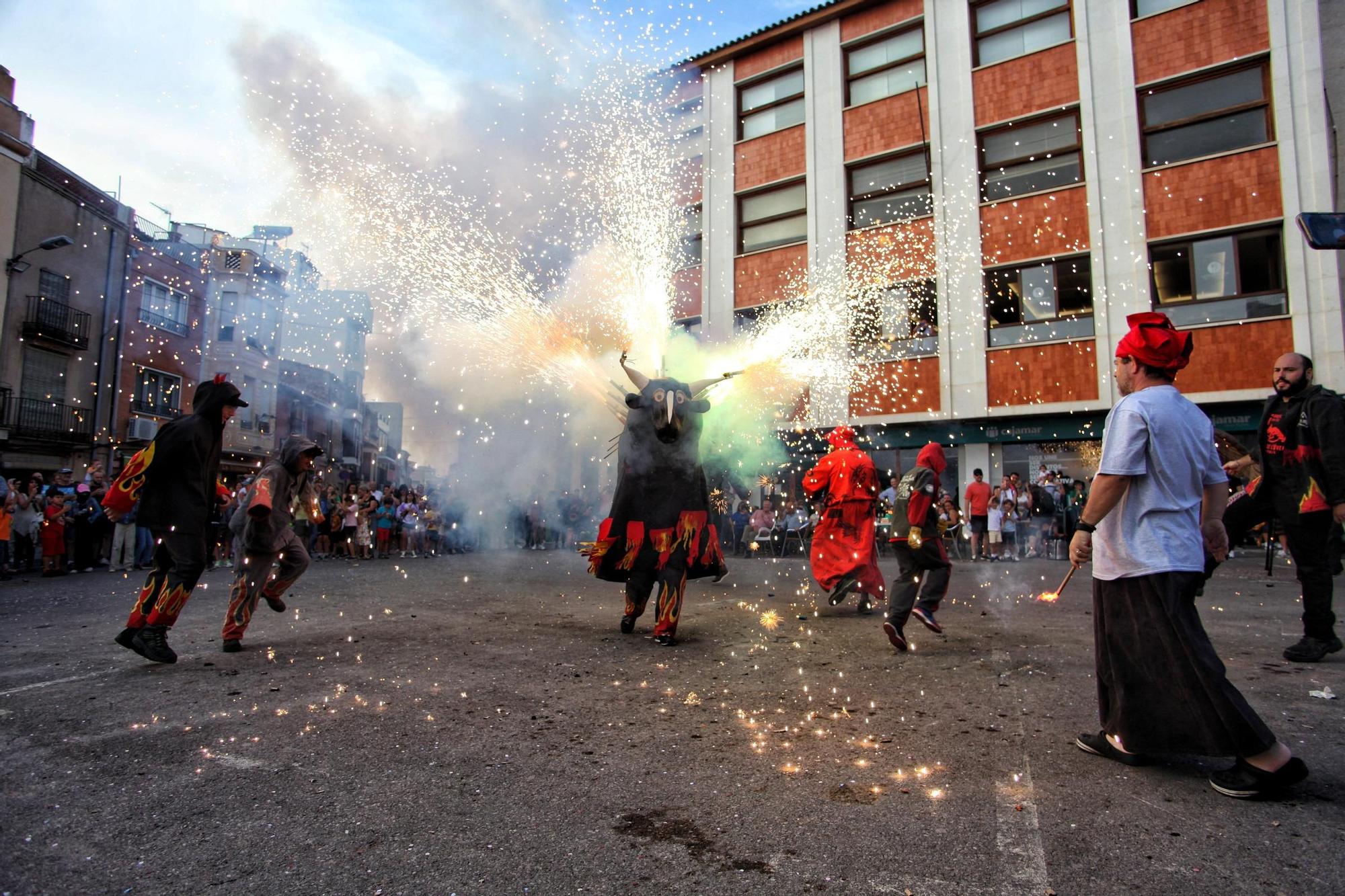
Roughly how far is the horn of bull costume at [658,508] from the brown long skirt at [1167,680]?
3285mm

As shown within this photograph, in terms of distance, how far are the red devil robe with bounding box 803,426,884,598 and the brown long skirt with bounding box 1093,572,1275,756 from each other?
14.2 ft

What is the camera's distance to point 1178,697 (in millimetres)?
2793

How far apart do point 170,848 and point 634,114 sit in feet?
39.5

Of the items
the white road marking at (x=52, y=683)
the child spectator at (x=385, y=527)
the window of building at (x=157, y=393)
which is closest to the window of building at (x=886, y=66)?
the child spectator at (x=385, y=527)

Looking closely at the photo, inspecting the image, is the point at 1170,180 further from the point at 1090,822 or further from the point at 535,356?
the point at 1090,822

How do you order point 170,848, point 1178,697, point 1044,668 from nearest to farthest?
1. point 170,848
2. point 1178,697
3. point 1044,668

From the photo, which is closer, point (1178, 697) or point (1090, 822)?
point (1090, 822)

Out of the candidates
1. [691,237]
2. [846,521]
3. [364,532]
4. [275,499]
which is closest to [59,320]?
[364,532]

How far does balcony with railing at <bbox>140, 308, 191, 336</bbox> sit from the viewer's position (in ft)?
81.4

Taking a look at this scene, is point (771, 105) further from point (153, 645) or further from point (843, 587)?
point (153, 645)

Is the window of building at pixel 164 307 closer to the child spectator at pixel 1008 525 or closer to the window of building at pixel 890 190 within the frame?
the window of building at pixel 890 190

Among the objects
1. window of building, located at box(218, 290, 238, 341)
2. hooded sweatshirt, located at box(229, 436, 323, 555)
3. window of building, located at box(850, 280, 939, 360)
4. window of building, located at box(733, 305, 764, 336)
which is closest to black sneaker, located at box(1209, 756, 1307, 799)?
hooded sweatshirt, located at box(229, 436, 323, 555)

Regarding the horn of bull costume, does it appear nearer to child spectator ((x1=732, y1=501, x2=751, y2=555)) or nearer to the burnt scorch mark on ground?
the burnt scorch mark on ground

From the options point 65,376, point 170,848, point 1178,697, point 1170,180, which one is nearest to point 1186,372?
point 1170,180
